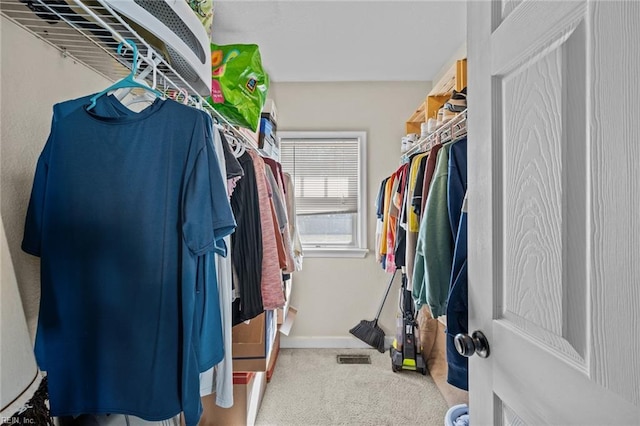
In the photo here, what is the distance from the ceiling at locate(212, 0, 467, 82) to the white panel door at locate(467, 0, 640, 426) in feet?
4.39

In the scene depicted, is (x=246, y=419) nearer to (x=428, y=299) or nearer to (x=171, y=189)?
(x=428, y=299)

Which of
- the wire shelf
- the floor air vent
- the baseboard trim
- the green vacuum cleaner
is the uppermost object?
the wire shelf

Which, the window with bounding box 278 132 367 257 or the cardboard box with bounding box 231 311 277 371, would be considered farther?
the window with bounding box 278 132 367 257

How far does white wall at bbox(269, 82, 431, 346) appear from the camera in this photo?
2.97 meters

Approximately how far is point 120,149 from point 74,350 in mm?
484

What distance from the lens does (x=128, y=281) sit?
76 cm

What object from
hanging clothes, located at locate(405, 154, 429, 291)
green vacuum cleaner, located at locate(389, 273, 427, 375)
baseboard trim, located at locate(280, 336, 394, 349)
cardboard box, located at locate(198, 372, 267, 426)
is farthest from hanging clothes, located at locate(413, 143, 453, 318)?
baseboard trim, located at locate(280, 336, 394, 349)

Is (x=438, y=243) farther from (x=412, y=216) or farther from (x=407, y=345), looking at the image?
(x=407, y=345)

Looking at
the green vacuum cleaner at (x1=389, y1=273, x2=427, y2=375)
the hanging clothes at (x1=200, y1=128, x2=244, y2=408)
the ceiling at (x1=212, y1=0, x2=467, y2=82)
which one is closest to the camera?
the hanging clothes at (x1=200, y1=128, x2=244, y2=408)

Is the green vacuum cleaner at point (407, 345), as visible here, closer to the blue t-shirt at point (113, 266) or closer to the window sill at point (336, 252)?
the window sill at point (336, 252)

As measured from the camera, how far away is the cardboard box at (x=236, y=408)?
157 centimetres

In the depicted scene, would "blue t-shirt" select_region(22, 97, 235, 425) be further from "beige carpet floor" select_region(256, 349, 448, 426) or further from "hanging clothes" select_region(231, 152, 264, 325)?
"beige carpet floor" select_region(256, 349, 448, 426)

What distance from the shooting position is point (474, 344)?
2.43 feet

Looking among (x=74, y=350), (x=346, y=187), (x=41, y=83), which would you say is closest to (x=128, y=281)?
(x=74, y=350)
